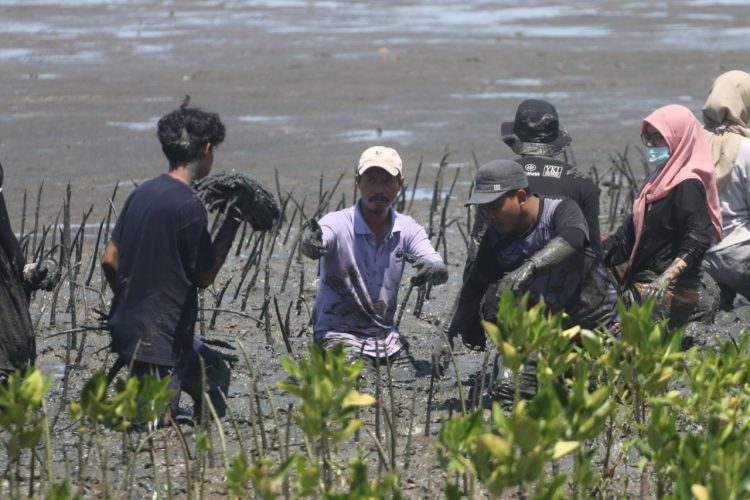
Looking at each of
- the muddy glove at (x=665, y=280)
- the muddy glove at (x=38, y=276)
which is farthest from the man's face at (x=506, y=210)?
the muddy glove at (x=38, y=276)

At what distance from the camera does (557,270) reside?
5109 mm

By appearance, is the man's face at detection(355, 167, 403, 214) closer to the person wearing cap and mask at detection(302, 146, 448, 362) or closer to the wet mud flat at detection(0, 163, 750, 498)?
the person wearing cap and mask at detection(302, 146, 448, 362)

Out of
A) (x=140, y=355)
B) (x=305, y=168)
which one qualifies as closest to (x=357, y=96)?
(x=305, y=168)

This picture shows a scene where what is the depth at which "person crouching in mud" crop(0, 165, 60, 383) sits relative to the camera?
4.61 m

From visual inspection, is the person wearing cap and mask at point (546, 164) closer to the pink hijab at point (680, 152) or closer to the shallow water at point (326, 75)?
the pink hijab at point (680, 152)

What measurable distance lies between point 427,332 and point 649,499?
221 centimetres

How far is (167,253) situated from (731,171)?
114 inches

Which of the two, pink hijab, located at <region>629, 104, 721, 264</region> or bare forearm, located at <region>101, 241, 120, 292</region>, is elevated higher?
pink hijab, located at <region>629, 104, 721, 264</region>

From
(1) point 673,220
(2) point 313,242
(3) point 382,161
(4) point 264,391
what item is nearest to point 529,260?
(3) point 382,161

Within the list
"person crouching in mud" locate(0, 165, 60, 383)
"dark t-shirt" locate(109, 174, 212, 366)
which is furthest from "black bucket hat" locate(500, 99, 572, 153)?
"person crouching in mud" locate(0, 165, 60, 383)

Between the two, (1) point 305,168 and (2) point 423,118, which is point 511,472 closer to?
(1) point 305,168

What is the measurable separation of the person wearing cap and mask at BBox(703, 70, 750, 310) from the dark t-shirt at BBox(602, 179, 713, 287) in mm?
579

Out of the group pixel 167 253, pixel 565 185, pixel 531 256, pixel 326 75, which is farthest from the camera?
pixel 326 75

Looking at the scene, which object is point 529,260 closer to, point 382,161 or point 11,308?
point 382,161
